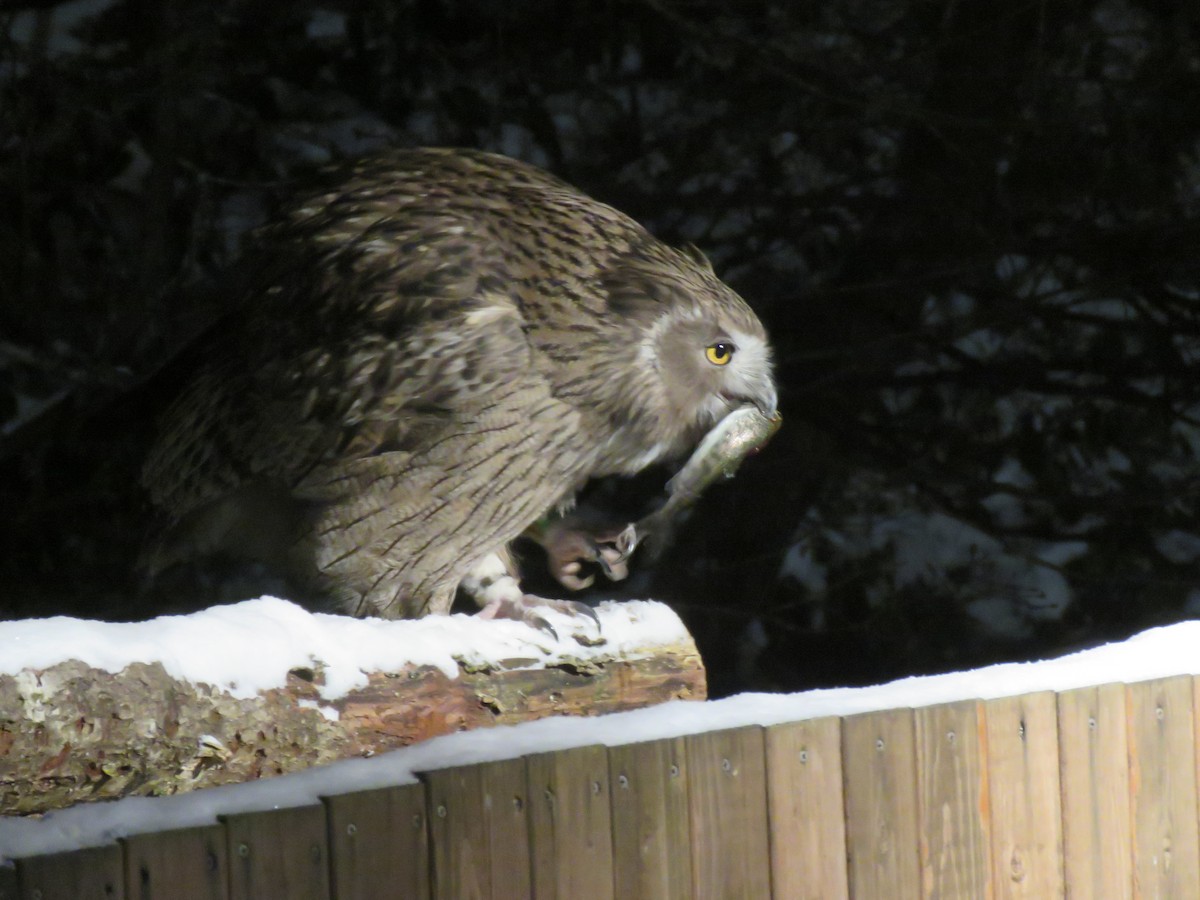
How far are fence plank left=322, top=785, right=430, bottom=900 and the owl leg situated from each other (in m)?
0.69

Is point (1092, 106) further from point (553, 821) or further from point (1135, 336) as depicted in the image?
point (553, 821)

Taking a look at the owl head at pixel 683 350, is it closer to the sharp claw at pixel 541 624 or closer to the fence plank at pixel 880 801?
the sharp claw at pixel 541 624

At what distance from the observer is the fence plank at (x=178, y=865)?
3.62ft

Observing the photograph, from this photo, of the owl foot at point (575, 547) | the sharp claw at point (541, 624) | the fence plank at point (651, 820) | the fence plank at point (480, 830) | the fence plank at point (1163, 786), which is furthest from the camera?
the owl foot at point (575, 547)

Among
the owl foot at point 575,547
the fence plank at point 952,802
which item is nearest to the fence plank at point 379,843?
the fence plank at point 952,802

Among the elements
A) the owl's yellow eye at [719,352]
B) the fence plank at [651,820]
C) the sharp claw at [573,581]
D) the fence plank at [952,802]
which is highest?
the owl's yellow eye at [719,352]

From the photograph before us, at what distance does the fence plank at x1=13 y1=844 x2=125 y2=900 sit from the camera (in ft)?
3.46

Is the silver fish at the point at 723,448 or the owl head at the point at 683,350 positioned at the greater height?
the owl head at the point at 683,350

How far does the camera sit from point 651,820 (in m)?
1.43

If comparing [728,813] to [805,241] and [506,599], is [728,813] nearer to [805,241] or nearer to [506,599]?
[506,599]

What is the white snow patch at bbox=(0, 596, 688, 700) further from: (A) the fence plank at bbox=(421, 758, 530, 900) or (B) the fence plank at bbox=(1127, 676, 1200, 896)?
(B) the fence plank at bbox=(1127, 676, 1200, 896)

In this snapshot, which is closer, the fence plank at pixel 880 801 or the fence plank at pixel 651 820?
the fence plank at pixel 651 820

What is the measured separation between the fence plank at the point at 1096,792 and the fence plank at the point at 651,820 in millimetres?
529

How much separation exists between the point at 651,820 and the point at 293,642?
0.44 m
